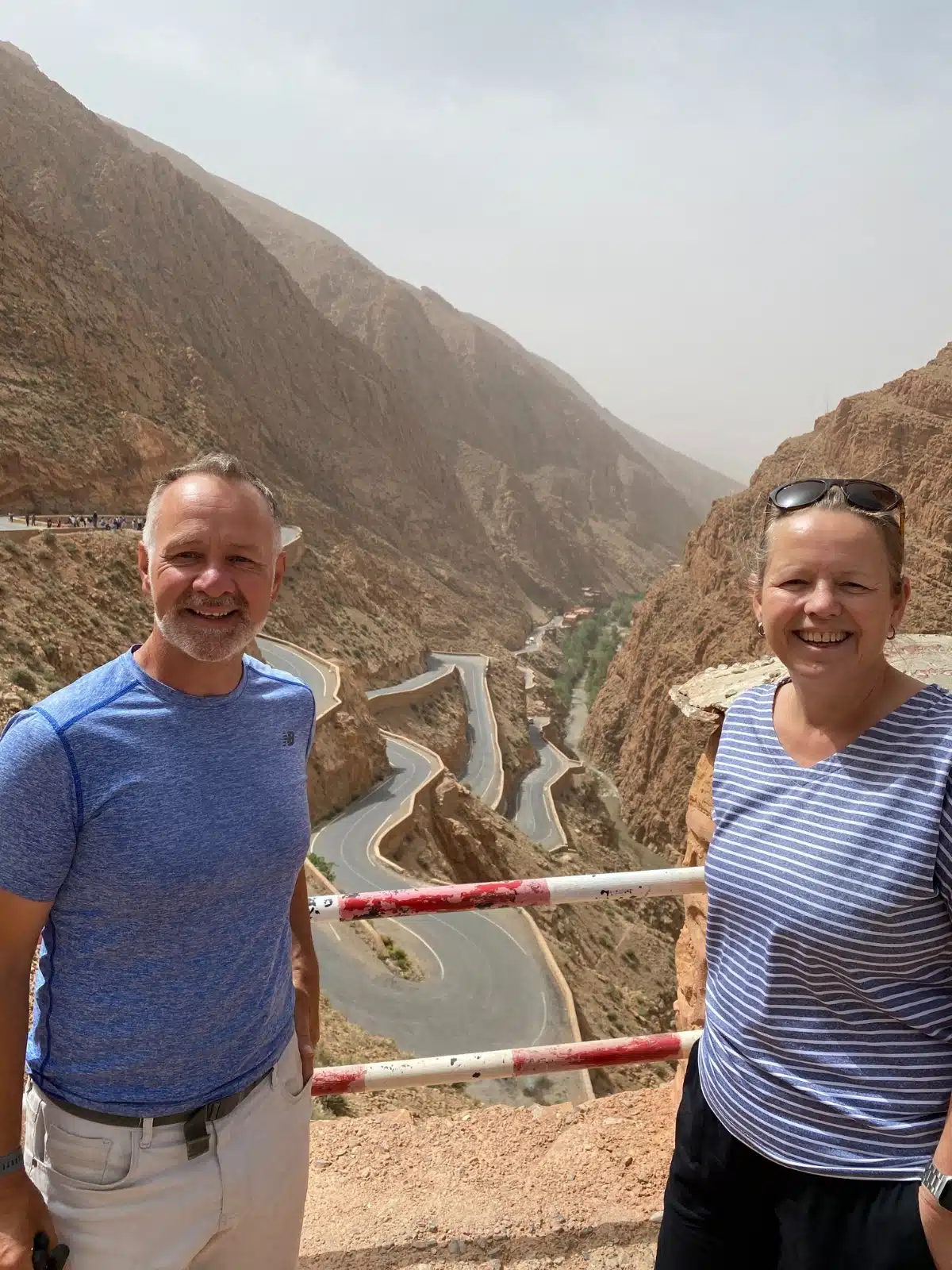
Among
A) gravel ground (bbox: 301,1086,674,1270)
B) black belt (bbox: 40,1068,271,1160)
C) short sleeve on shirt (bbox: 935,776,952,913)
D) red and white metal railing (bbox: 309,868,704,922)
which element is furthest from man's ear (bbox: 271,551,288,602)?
gravel ground (bbox: 301,1086,674,1270)

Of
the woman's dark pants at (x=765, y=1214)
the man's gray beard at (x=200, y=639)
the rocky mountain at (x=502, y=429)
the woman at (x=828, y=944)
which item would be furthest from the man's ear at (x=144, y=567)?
the rocky mountain at (x=502, y=429)

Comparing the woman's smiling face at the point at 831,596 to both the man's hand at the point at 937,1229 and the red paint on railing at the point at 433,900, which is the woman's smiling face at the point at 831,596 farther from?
the red paint on railing at the point at 433,900

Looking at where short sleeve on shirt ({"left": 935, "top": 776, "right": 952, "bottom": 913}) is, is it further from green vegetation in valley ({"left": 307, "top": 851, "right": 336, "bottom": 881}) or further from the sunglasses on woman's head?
green vegetation in valley ({"left": 307, "top": 851, "right": 336, "bottom": 881})

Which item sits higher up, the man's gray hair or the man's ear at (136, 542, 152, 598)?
the man's gray hair

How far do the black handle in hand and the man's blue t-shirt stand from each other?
0.77 ft

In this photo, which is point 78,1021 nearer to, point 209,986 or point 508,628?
point 209,986

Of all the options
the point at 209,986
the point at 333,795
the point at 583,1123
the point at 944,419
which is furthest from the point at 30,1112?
the point at 944,419

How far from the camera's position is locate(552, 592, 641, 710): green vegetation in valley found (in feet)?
193

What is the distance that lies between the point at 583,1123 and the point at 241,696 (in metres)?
2.63

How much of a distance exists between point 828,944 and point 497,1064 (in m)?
1.72

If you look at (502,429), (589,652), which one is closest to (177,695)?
(589,652)

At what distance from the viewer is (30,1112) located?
189cm

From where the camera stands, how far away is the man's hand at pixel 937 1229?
1.62 metres

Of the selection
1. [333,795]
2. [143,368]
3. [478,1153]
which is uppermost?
A: [143,368]
